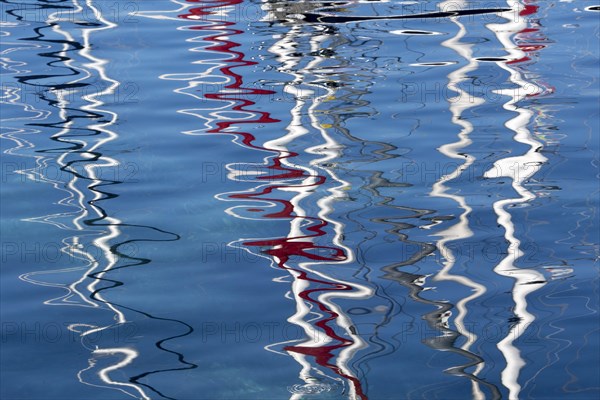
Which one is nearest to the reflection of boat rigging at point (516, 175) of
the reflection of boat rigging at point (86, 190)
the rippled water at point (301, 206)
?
the rippled water at point (301, 206)

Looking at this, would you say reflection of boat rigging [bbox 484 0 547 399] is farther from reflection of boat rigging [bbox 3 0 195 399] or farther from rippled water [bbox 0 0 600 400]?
reflection of boat rigging [bbox 3 0 195 399]

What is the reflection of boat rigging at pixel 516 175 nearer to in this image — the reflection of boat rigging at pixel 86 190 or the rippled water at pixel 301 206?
the rippled water at pixel 301 206

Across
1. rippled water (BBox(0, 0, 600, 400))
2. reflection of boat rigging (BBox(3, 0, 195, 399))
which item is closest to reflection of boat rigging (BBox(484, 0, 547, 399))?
rippled water (BBox(0, 0, 600, 400))

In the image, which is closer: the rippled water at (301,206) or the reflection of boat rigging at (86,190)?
the rippled water at (301,206)

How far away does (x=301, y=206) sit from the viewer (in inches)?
276

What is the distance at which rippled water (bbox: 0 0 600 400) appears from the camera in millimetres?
5227

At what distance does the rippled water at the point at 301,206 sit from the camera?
5227mm

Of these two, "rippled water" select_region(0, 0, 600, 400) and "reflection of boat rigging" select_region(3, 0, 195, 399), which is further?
"reflection of boat rigging" select_region(3, 0, 195, 399)

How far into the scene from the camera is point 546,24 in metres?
11.0

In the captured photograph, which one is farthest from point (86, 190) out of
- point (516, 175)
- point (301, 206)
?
point (516, 175)

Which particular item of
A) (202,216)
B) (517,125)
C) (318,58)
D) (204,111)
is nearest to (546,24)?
(318,58)

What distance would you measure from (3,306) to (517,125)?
13.0ft

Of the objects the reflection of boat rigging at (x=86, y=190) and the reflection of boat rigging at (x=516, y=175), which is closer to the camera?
the reflection of boat rigging at (x=516, y=175)

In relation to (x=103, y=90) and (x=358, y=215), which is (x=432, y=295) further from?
A: (x=103, y=90)
